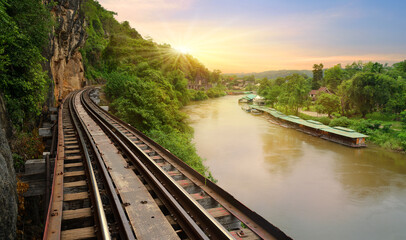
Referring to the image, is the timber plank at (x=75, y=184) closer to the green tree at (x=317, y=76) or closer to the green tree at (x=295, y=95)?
the green tree at (x=295, y=95)

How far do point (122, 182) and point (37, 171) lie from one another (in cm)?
381

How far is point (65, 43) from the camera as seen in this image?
84.0 feet

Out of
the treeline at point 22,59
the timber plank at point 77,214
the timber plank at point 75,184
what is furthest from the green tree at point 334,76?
the timber plank at point 77,214

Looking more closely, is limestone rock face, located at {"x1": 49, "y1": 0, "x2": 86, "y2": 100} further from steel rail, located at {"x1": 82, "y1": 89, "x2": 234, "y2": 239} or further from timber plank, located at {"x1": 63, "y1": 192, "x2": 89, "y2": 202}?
steel rail, located at {"x1": 82, "y1": 89, "x2": 234, "y2": 239}

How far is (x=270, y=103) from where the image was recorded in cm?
6738

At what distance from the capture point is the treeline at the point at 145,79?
2128cm

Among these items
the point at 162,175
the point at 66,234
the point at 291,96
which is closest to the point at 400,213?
the point at 162,175

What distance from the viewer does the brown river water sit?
1422 centimetres

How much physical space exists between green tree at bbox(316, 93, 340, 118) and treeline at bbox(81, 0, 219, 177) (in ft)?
82.0

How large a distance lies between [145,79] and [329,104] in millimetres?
31433

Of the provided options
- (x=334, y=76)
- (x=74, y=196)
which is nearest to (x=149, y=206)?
(x=74, y=196)

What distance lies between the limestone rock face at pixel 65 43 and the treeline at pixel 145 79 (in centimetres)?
519

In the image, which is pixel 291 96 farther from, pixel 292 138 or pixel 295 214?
pixel 295 214

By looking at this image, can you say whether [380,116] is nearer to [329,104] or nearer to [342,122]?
[329,104]
